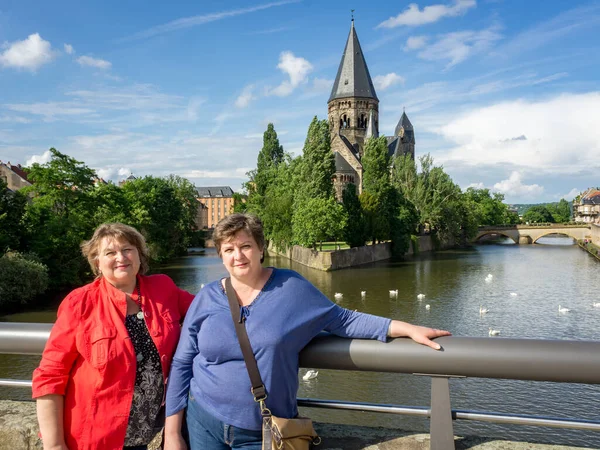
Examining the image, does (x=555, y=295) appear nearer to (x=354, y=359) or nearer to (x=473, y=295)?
(x=473, y=295)

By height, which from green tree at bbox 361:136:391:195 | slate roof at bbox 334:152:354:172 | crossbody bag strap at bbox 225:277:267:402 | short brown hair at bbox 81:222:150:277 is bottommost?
crossbody bag strap at bbox 225:277:267:402

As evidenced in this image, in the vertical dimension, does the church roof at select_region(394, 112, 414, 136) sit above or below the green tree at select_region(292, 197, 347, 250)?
above

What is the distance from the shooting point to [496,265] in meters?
44.2

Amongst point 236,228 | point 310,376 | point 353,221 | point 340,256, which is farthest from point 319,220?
point 236,228

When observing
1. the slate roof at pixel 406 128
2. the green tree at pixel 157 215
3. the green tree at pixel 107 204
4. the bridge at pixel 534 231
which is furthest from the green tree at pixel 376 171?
the slate roof at pixel 406 128

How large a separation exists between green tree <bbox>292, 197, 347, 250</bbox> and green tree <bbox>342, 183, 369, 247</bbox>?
1838 mm

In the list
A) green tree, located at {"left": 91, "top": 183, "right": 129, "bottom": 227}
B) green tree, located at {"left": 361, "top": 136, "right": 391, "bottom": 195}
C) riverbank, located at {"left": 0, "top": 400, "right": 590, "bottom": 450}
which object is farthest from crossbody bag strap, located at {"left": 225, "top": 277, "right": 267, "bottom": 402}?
green tree, located at {"left": 361, "top": 136, "right": 391, "bottom": 195}

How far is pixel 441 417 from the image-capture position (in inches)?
85.4

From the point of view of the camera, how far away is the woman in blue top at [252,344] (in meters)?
2.22

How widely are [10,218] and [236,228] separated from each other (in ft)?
94.6

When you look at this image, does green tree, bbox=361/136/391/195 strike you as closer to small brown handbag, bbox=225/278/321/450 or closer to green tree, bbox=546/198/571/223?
small brown handbag, bbox=225/278/321/450

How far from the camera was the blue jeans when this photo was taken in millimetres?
2266

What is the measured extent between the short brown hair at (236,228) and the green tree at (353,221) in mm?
43073

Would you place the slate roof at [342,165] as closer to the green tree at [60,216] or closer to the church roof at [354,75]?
the church roof at [354,75]
